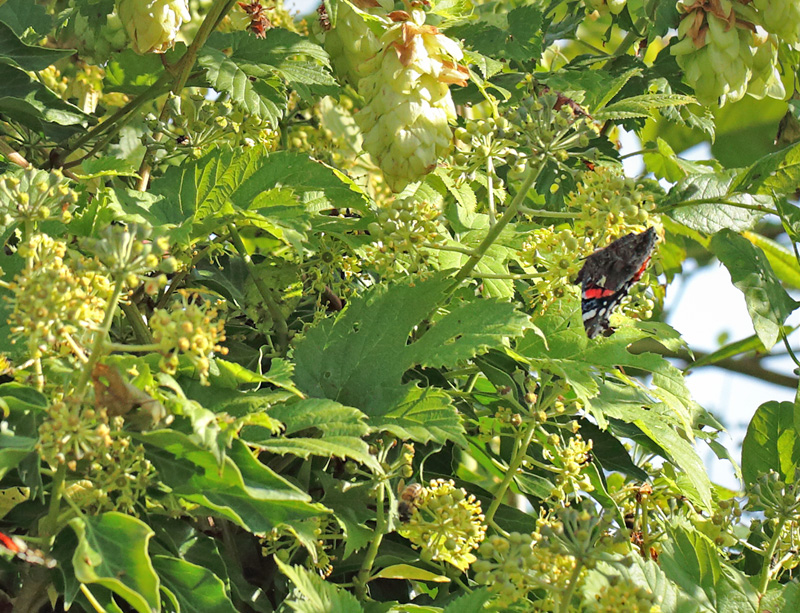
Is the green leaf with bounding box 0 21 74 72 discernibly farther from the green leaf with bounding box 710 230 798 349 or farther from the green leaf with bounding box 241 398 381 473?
the green leaf with bounding box 710 230 798 349

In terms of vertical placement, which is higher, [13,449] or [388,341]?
[388,341]

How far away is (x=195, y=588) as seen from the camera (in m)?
0.68

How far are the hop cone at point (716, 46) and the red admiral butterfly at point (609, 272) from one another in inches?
13.0

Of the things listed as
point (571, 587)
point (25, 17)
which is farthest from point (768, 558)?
point (25, 17)

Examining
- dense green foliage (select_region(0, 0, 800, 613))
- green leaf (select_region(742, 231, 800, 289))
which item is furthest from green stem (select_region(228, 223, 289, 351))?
green leaf (select_region(742, 231, 800, 289))

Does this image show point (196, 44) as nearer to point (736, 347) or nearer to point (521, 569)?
point (521, 569)

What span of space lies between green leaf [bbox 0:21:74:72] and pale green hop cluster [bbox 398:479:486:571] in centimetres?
63

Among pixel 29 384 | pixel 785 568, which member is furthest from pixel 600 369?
pixel 29 384

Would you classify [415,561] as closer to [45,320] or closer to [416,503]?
[416,503]

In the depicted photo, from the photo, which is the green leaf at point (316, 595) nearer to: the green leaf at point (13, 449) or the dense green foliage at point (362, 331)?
the dense green foliage at point (362, 331)

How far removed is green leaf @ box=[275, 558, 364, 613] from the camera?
0.72 m

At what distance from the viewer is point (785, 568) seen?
3.25ft

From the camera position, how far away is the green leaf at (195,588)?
68 centimetres

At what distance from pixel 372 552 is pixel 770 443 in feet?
2.01
